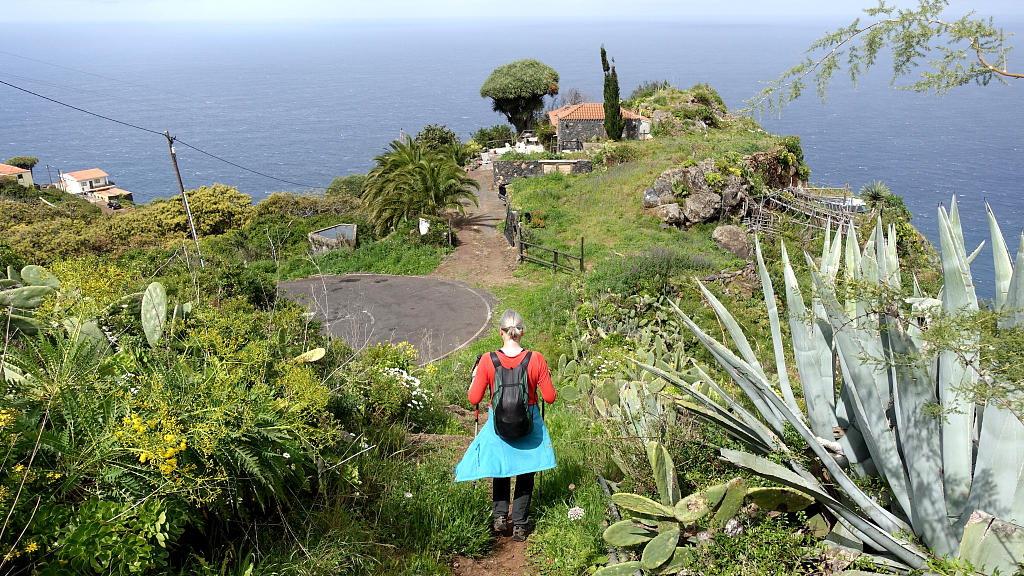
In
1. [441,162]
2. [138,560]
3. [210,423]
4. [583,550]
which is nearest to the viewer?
[138,560]

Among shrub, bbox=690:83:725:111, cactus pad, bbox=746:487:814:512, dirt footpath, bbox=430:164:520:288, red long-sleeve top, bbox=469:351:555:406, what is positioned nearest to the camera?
cactus pad, bbox=746:487:814:512

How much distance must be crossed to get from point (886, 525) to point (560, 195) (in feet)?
80.0

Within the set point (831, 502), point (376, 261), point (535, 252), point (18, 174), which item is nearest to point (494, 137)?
point (376, 261)

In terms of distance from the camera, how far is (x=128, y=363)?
3.48m

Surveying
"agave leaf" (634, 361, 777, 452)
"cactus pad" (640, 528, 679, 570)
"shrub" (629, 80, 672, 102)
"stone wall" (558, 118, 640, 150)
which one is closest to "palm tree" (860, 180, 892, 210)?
"stone wall" (558, 118, 640, 150)

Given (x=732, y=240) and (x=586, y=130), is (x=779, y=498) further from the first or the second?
(x=586, y=130)

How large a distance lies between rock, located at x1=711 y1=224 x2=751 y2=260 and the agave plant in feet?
55.8

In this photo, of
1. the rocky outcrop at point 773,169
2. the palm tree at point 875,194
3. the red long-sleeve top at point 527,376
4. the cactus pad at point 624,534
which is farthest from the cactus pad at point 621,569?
the rocky outcrop at point 773,169

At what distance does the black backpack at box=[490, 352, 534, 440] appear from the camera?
4.08 m

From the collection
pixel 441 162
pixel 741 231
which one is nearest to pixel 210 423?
pixel 741 231

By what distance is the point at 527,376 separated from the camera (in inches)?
164

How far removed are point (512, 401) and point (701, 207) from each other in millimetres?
19890

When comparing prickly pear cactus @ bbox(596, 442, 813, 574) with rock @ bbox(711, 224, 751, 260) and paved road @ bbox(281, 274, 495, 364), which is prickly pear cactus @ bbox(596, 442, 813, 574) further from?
rock @ bbox(711, 224, 751, 260)

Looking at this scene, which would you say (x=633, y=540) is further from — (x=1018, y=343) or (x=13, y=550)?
(x=13, y=550)
